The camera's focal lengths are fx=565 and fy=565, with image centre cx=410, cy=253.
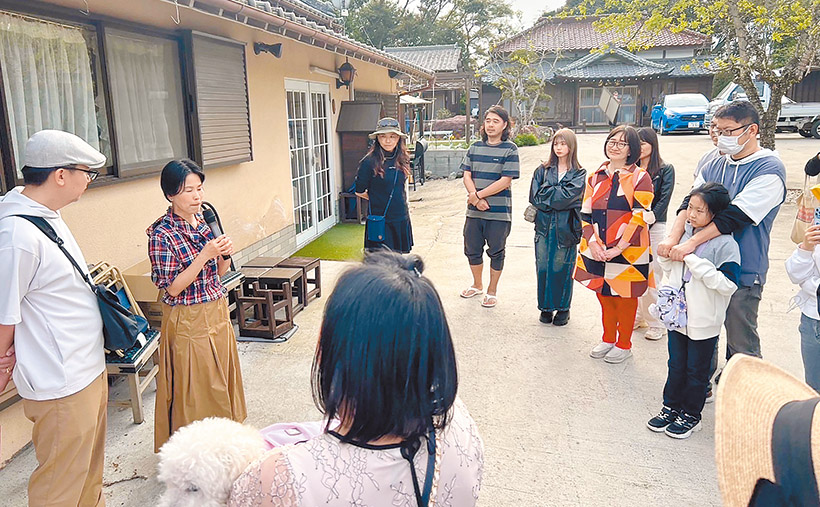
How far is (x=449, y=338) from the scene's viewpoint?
1.20 m

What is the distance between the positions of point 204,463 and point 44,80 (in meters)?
3.06

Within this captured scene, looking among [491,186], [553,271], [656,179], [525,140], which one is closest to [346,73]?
[491,186]

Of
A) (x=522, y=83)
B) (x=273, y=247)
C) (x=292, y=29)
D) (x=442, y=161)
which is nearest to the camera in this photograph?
(x=292, y=29)

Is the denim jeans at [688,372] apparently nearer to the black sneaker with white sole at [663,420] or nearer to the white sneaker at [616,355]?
the black sneaker with white sole at [663,420]

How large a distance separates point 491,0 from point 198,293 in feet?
97.2

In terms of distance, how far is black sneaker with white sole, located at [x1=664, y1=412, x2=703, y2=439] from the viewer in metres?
3.09

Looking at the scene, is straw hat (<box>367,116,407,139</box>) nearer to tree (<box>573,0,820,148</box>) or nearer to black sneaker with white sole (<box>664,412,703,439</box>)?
black sneaker with white sole (<box>664,412,703,439</box>)

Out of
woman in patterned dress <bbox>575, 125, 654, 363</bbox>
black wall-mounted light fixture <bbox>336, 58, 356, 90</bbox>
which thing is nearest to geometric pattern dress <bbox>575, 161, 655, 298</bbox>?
woman in patterned dress <bbox>575, 125, 654, 363</bbox>

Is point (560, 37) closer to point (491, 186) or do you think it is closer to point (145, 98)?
point (491, 186)

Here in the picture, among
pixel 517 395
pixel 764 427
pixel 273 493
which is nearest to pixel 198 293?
pixel 273 493

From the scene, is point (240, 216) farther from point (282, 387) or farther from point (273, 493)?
point (273, 493)

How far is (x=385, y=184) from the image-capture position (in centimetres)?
466

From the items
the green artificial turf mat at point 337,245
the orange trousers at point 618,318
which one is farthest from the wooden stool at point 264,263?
the orange trousers at point 618,318

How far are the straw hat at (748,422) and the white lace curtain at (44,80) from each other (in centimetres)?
353
